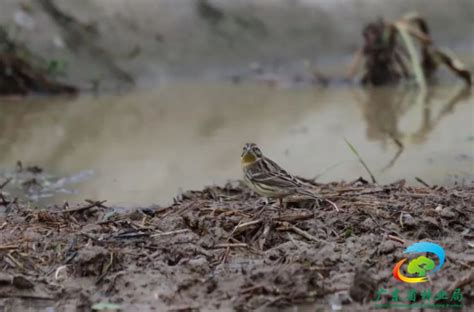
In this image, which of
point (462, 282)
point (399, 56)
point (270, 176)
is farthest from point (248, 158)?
point (399, 56)

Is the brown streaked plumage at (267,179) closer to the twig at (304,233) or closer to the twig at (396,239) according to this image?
the twig at (304,233)

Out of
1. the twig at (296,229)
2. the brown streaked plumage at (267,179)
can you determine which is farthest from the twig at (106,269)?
the brown streaked plumage at (267,179)

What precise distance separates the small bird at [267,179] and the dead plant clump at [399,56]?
7.50 metres

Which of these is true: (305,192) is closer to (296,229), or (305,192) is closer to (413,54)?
(296,229)

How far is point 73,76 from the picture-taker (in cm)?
1318

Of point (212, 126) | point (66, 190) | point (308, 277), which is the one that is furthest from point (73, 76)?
point (308, 277)

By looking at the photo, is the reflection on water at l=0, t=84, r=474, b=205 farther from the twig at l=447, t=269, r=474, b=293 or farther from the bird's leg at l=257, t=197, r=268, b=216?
the twig at l=447, t=269, r=474, b=293

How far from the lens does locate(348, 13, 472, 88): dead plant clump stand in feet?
43.1

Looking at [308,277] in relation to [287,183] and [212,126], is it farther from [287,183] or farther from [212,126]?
[212,126]

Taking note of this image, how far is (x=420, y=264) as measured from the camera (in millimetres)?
4898

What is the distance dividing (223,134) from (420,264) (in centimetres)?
542

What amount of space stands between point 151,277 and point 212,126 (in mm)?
5783

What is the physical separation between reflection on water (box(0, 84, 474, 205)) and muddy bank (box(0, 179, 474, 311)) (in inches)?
54.9

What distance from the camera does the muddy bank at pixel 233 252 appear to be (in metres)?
4.66
